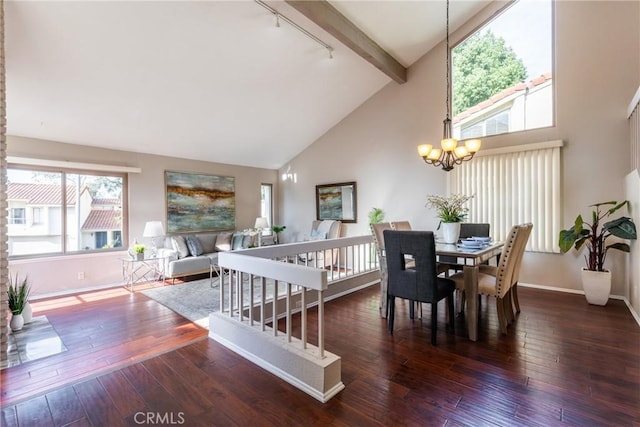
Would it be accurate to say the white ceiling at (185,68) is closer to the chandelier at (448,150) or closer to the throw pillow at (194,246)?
the throw pillow at (194,246)

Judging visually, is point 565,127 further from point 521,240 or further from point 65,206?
point 65,206

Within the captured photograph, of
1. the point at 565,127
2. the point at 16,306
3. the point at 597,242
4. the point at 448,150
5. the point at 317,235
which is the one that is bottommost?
the point at 16,306

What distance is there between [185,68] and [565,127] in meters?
5.48

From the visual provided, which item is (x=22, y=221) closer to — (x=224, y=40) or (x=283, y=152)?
(x=224, y=40)

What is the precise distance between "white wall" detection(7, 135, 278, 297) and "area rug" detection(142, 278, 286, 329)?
111 centimetres

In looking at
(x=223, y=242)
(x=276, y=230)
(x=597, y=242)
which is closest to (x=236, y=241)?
(x=223, y=242)

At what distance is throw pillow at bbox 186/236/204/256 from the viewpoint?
5734mm

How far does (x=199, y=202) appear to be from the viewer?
21.1ft

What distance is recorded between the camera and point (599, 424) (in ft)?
5.26

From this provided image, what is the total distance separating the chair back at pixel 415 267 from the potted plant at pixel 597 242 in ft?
8.35

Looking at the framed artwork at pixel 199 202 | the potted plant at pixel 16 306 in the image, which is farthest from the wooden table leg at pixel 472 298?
the framed artwork at pixel 199 202

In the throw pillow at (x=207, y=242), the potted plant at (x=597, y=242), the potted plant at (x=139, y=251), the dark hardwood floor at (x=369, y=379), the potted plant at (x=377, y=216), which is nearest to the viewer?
the dark hardwood floor at (x=369, y=379)

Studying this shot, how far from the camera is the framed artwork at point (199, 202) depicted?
5980mm

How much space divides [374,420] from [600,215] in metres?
4.38
